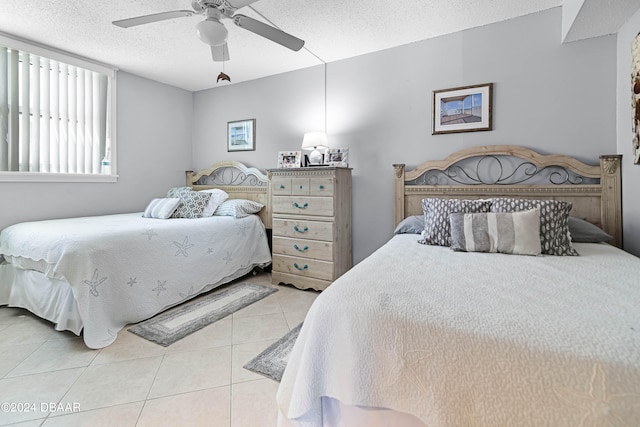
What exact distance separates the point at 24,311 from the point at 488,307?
3539mm

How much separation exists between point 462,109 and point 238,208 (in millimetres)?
2512

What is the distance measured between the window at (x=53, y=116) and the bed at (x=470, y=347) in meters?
3.41

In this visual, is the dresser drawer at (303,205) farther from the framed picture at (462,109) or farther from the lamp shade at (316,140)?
the framed picture at (462,109)

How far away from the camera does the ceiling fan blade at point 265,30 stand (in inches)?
73.7

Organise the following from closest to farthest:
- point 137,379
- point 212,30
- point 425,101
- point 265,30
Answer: point 137,379
point 212,30
point 265,30
point 425,101

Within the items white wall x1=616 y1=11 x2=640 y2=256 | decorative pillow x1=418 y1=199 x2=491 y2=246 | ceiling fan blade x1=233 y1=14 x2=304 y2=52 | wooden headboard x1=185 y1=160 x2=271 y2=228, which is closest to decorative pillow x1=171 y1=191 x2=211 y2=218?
wooden headboard x1=185 y1=160 x2=271 y2=228

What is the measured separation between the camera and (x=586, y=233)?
2057 millimetres

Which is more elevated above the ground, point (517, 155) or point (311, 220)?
point (517, 155)

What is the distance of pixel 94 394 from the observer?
1.56m

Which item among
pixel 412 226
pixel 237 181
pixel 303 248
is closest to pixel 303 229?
pixel 303 248

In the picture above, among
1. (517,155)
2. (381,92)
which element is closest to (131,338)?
(381,92)

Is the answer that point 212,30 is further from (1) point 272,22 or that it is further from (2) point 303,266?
(2) point 303,266

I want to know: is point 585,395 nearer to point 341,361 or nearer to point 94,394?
point 341,361

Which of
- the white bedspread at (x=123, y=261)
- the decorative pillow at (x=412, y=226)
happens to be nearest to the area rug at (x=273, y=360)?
the white bedspread at (x=123, y=261)
